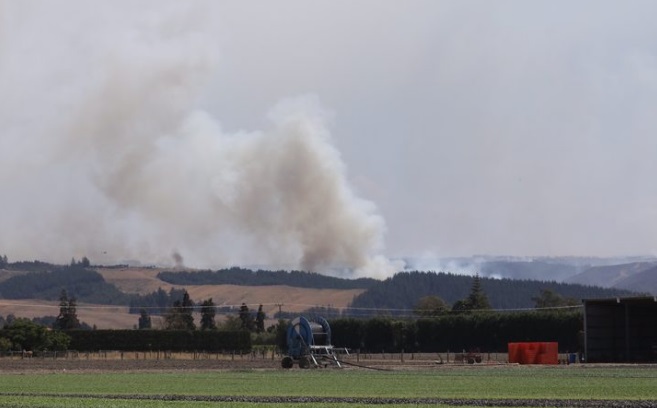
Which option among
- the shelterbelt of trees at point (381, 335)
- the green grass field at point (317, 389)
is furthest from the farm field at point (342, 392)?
the shelterbelt of trees at point (381, 335)

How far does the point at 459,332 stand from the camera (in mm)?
147250

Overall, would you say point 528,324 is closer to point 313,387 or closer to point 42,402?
point 313,387

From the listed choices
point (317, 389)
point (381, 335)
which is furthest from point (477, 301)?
point (317, 389)

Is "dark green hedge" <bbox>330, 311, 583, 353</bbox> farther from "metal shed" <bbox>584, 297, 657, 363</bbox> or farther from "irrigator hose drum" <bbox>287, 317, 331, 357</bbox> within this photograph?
"irrigator hose drum" <bbox>287, 317, 331, 357</bbox>

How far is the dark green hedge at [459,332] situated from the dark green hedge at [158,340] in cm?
2101

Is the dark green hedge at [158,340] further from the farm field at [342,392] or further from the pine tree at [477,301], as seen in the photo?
the farm field at [342,392]

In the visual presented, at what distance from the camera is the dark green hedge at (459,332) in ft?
452

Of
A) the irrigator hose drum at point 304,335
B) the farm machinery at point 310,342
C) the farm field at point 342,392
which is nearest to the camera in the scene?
the farm field at point 342,392

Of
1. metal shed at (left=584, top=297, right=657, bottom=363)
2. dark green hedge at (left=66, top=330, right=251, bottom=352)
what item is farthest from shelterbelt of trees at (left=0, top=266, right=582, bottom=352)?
metal shed at (left=584, top=297, right=657, bottom=363)

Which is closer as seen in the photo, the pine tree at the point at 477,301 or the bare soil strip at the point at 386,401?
the bare soil strip at the point at 386,401

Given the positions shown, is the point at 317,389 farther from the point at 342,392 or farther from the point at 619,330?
the point at 619,330

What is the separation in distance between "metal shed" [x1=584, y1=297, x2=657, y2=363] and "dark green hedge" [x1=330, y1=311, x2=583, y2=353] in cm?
2503

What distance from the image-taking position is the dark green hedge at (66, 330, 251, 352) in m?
144

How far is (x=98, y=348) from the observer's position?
144 metres
